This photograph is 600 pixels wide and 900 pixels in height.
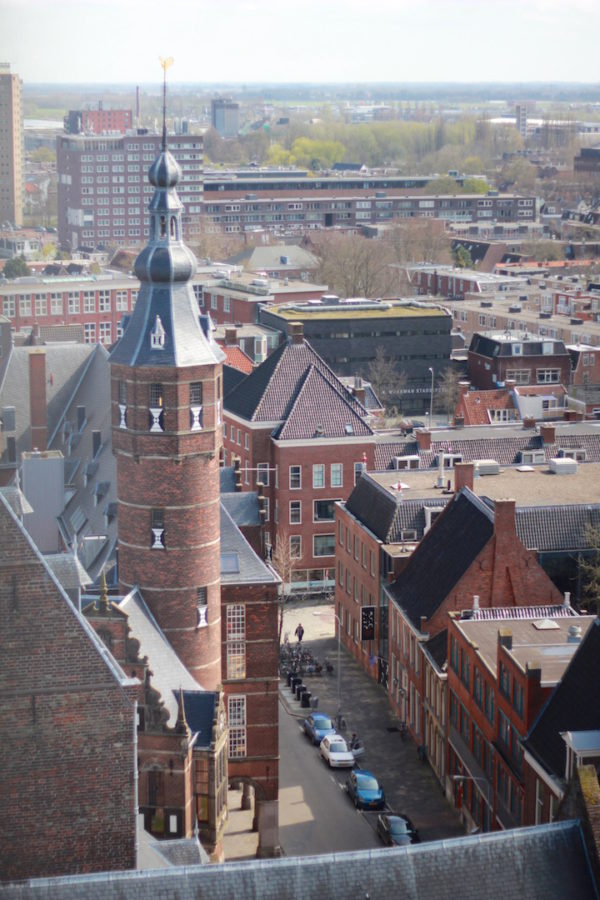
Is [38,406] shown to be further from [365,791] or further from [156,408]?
[365,791]

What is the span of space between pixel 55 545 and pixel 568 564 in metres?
26.2

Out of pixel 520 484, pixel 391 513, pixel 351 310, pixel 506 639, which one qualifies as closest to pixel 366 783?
pixel 506 639

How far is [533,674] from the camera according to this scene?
55.9m

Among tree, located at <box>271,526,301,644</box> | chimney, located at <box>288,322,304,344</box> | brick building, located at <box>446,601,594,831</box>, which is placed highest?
chimney, located at <box>288,322,304,344</box>

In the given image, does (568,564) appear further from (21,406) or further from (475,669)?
(21,406)

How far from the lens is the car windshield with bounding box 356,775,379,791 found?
217ft

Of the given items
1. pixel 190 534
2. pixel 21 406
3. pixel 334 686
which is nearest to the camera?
pixel 190 534

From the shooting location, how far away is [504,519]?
6994cm

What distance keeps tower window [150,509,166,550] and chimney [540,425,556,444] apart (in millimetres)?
42551

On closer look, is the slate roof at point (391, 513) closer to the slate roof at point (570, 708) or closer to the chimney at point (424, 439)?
the chimney at point (424, 439)

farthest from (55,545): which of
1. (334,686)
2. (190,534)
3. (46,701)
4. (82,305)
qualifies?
(82,305)

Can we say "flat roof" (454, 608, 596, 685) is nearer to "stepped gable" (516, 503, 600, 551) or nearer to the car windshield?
the car windshield

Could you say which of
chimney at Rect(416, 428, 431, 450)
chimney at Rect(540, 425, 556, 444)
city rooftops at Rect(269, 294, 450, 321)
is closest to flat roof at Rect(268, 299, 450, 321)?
city rooftops at Rect(269, 294, 450, 321)

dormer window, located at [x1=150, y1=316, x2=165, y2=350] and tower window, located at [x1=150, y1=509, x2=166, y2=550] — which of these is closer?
dormer window, located at [x1=150, y1=316, x2=165, y2=350]
